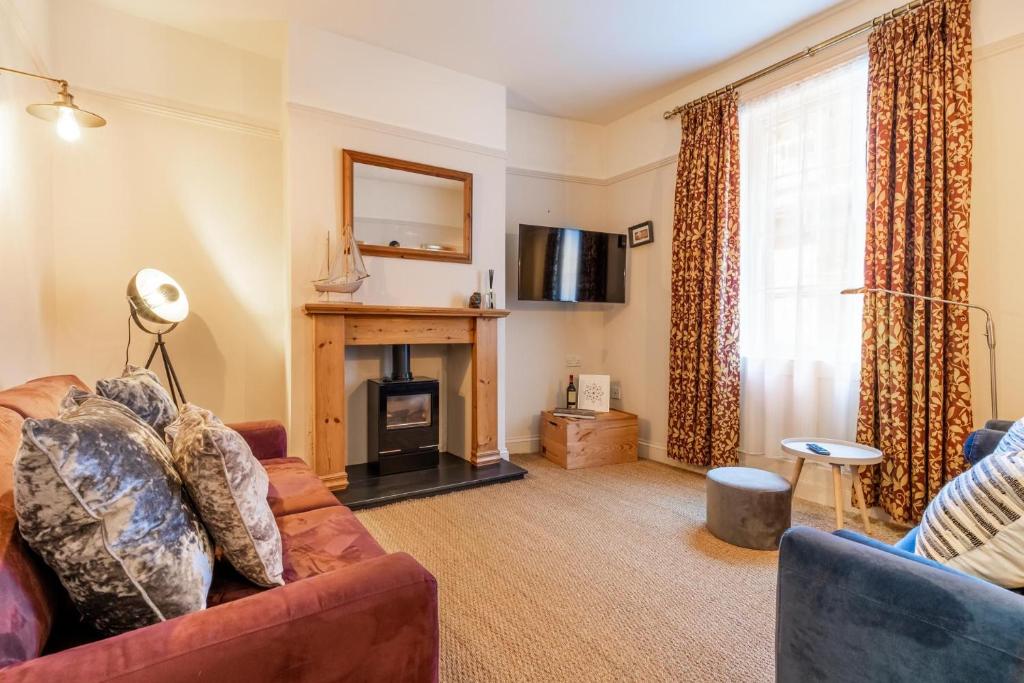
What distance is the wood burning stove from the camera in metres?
3.27

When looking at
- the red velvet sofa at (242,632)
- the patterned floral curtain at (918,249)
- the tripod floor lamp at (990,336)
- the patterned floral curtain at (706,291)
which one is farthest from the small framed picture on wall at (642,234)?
the red velvet sofa at (242,632)

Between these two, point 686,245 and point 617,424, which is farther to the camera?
point 617,424

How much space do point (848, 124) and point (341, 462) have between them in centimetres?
363

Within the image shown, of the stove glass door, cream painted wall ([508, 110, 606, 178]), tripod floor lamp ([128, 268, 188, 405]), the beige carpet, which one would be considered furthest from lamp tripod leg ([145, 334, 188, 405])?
cream painted wall ([508, 110, 606, 178])

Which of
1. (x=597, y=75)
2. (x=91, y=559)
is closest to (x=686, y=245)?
(x=597, y=75)

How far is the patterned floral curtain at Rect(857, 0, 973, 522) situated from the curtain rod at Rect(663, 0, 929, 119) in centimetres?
4

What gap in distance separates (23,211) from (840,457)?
406cm

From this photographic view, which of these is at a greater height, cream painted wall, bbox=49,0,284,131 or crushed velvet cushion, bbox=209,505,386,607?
cream painted wall, bbox=49,0,284,131

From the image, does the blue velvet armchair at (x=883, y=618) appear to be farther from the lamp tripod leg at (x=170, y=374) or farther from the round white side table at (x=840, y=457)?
the lamp tripod leg at (x=170, y=374)

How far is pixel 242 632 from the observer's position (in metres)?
0.78

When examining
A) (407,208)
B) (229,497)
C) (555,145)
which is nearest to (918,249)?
(555,145)

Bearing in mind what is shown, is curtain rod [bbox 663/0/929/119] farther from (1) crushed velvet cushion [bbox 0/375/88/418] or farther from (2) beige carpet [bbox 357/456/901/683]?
(1) crushed velvet cushion [bbox 0/375/88/418]

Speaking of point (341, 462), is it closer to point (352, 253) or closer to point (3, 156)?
point (352, 253)

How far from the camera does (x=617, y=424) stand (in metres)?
3.85
